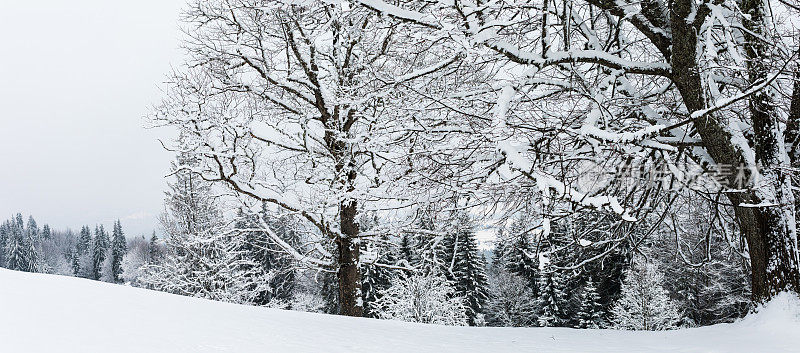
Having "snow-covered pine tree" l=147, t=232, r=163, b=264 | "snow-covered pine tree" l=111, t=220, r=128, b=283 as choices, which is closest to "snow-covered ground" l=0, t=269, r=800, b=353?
"snow-covered pine tree" l=147, t=232, r=163, b=264

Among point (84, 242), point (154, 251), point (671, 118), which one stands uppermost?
point (84, 242)

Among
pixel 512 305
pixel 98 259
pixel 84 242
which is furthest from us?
pixel 84 242

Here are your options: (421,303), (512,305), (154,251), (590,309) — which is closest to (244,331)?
(421,303)

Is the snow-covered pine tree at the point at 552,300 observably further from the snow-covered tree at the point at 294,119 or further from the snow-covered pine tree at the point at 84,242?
the snow-covered pine tree at the point at 84,242

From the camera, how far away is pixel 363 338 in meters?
3.81

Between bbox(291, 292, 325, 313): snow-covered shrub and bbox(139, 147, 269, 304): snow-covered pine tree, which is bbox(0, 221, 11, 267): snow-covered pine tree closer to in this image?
bbox(291, 292, 325, 313): snow-covered shrub

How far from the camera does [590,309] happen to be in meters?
28.0

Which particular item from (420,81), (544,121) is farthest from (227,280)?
(544,121)

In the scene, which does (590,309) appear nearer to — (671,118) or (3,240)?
(671,118)

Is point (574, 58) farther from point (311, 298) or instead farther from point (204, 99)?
point (311, 298)

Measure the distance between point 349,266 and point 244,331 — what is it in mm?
4983

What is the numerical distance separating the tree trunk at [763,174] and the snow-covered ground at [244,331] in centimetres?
27

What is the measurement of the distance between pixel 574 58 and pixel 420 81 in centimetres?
184

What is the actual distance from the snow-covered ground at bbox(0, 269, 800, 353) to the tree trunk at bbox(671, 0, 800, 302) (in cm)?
27
